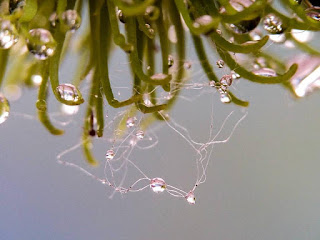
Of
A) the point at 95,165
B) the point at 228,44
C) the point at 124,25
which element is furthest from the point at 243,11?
the point at 95,165

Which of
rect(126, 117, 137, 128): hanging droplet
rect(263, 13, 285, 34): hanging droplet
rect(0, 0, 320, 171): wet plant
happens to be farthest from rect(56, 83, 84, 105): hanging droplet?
rect(263, 13, 285, 34): hanging droplet

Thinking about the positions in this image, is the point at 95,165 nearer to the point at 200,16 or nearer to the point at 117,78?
the point at 117,78

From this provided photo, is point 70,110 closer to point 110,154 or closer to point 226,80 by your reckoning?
point 110,154

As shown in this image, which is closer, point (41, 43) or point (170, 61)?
point (41, 43)

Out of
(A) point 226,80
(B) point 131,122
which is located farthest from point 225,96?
(B) point 131,122

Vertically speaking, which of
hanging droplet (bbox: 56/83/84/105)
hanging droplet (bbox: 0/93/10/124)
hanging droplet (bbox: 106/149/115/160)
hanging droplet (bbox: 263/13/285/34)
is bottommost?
hanging droplet (bbox: 106/149/115/160)

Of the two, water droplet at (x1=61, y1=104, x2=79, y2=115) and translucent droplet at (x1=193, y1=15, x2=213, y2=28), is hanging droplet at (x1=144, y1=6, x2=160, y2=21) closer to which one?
translucent droplet at (x1=193, y1=15, x2=213, y2=28)

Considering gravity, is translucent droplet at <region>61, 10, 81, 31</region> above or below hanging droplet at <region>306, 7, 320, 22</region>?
below

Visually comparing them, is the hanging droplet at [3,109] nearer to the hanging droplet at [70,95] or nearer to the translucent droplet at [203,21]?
the hanging droplet at [70,95]
